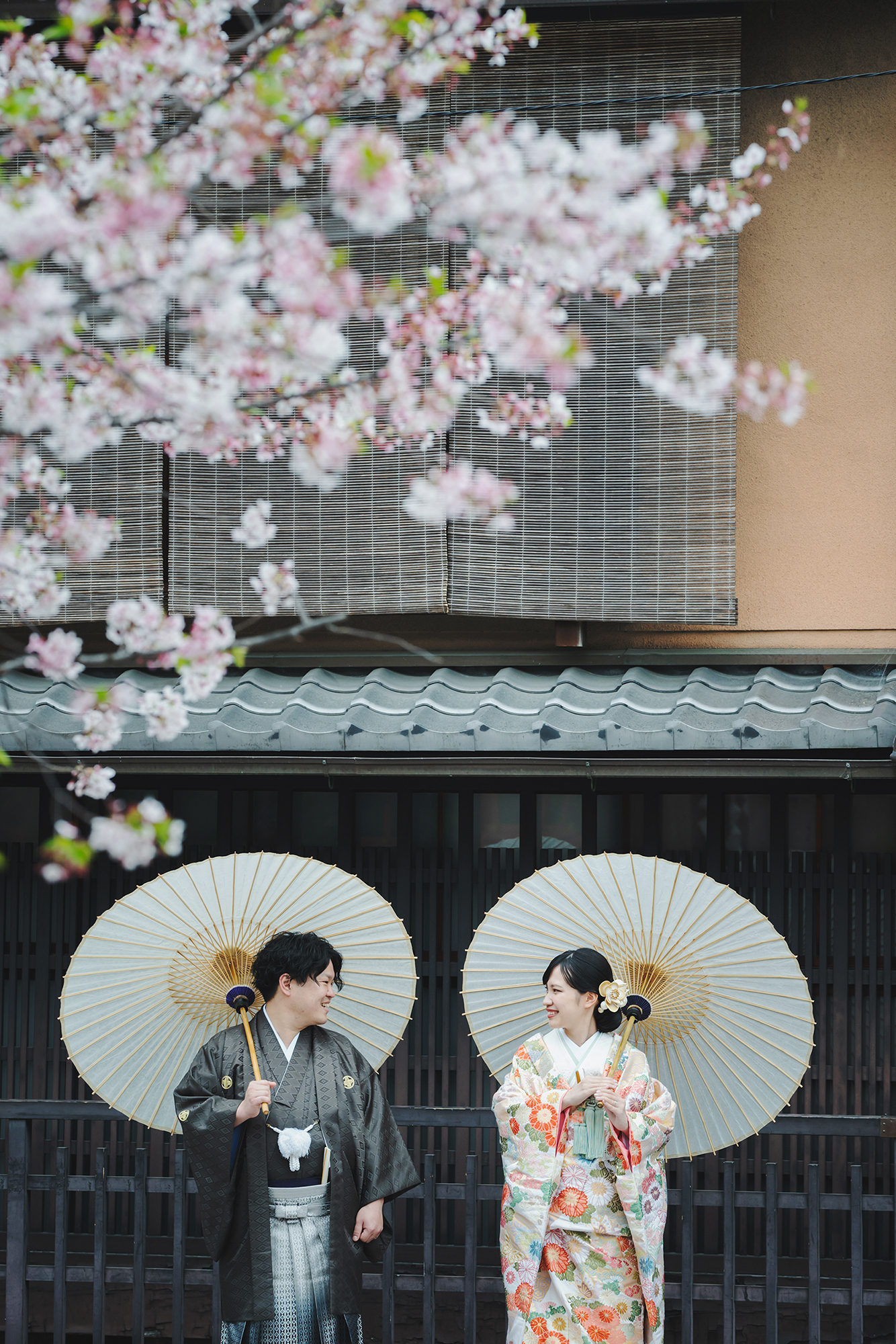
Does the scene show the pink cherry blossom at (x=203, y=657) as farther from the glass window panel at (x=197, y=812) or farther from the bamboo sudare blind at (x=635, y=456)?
the bamboo sudare blind at (x=635, y=456)

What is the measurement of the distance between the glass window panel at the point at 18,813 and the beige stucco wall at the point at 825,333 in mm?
3879

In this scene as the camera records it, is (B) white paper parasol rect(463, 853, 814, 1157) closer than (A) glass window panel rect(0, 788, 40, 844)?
Yes

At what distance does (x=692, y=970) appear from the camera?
4.53 meters

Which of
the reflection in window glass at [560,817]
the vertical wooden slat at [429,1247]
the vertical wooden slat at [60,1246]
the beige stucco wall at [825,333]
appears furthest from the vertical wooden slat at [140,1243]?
the beige stucco wall at [825,333]

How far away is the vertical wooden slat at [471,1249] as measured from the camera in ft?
16.3

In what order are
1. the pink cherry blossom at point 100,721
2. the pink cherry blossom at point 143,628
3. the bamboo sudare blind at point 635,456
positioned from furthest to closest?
the bamboo sudare blind at point 635,456, the pink cherry blossom at point 143,628, the pink cherry blossom at point 100,721

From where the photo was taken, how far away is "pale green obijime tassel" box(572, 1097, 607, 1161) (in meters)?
4.45

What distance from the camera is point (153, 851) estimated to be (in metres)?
3.23

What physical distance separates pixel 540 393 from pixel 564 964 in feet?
11.3

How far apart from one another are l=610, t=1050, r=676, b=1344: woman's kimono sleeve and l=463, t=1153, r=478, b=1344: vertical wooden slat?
2.55 ft

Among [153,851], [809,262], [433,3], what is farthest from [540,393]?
[153,851]

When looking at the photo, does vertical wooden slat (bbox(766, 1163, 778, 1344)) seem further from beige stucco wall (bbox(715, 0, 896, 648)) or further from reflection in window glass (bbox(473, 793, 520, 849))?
beige stucco wall (bbox(715, 0, 896, 648))

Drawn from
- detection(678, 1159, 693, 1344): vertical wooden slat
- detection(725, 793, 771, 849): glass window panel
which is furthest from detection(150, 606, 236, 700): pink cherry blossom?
detection(725, 793, 771, 849): glass window panel

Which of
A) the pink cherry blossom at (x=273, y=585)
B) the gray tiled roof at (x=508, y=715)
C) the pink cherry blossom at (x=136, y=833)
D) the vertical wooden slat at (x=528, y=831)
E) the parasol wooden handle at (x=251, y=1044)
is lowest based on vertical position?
A: the parasol wooden handle at (x=251, y=1044)
